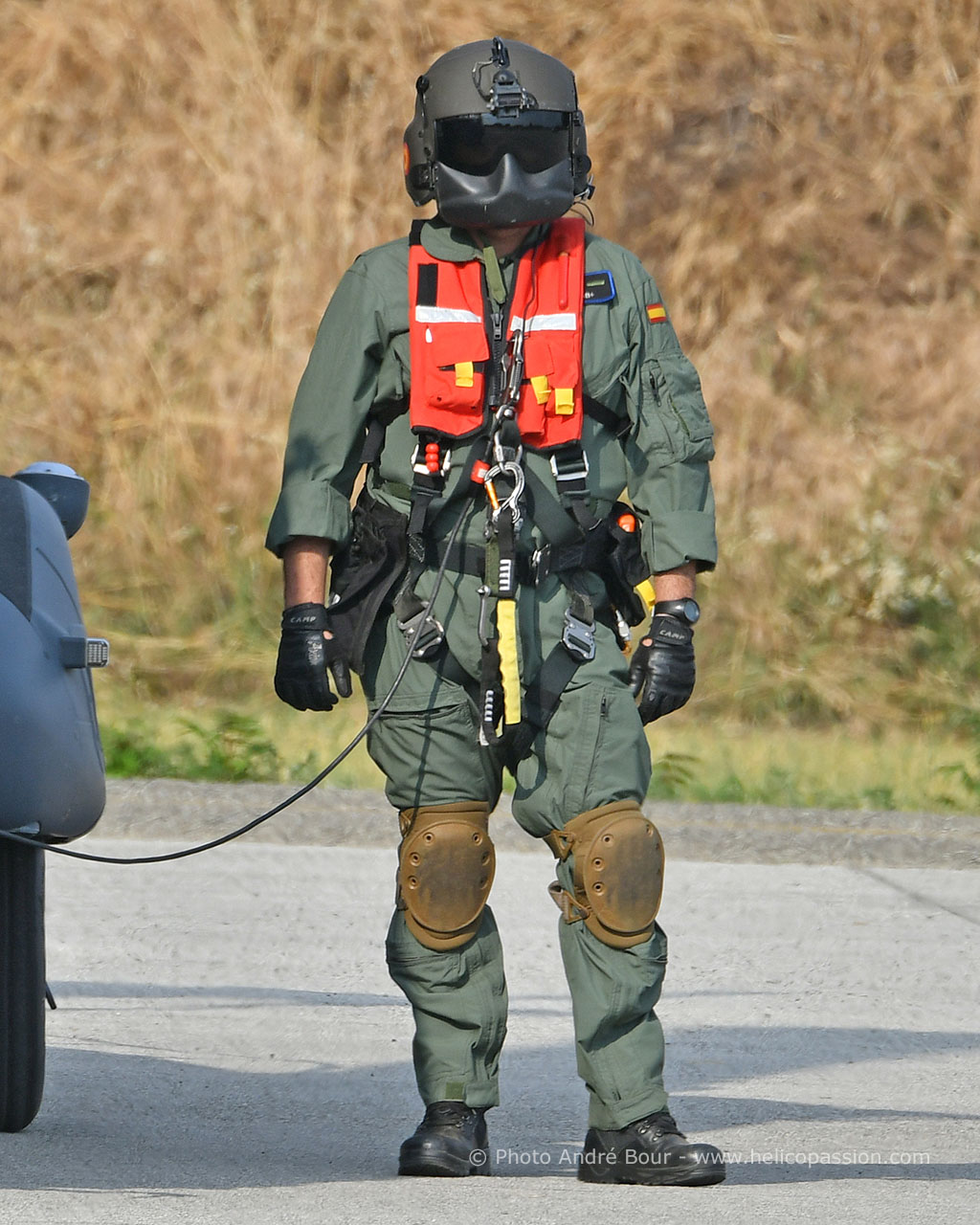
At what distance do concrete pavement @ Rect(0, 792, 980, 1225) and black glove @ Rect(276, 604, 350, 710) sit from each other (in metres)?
0.84

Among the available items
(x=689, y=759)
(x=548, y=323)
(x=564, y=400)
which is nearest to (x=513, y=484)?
(x=564, y=400)

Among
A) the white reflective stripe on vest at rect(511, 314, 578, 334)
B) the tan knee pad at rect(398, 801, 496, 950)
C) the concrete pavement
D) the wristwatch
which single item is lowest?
the concrete pavement

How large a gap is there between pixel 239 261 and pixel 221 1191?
34.5 feet

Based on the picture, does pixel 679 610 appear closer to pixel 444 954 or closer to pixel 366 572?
pixel 366 572

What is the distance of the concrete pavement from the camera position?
381 centimetres

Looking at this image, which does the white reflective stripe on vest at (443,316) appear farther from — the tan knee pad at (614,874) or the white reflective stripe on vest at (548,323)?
the tan knee pad at (614,874)

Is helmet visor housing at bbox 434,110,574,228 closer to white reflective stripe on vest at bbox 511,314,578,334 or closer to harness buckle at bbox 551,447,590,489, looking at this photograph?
white reflective stripe on vest at bbox 511,314,578,334

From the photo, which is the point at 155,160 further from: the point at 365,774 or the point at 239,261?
the point at 365,774

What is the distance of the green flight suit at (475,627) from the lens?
4113 mm

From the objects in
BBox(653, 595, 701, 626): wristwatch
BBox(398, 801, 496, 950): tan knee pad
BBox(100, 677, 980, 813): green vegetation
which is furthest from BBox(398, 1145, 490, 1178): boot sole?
BBox(100, 677, 980, 813): green vegetation

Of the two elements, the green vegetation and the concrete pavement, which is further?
the green vegetation

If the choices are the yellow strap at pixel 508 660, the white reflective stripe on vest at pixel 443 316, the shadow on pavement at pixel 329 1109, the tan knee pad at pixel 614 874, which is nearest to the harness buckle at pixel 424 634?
the yellow strap at pixel 508 660

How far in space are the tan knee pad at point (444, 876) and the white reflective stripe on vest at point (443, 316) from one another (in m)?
0.89

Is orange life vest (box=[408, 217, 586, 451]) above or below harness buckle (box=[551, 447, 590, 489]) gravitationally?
above
